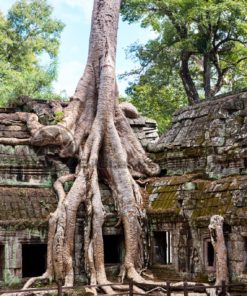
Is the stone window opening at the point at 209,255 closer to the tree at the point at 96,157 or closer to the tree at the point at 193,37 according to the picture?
the tree at the point at 96,157

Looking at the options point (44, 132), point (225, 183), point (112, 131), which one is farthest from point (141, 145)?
point (225, 183)

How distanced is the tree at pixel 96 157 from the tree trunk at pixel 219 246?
175 centimetres

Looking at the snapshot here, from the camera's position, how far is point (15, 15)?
25.2 meters

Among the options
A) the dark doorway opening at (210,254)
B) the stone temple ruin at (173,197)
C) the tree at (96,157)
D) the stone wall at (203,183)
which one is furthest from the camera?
the tree at (96,157)

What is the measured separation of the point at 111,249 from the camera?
1348 cm

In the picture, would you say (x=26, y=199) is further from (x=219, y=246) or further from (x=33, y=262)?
(x=219, y=246)

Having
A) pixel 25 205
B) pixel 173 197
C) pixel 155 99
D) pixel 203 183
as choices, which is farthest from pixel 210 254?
pixel 155 99

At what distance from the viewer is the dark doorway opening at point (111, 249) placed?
13.2 metres

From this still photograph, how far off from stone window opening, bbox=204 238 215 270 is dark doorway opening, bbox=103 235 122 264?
2341 mm

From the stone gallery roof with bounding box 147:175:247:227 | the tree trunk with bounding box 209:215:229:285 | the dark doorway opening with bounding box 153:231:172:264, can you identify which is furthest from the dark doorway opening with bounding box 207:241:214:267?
the dark doorway opening with bounding box 153:231:172:264

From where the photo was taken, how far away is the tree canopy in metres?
20.7

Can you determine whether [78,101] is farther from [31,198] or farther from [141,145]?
[31,198]

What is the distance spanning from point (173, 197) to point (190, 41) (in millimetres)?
10196

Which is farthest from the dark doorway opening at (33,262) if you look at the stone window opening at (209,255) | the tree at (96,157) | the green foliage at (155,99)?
the green foliage at (155,99)
